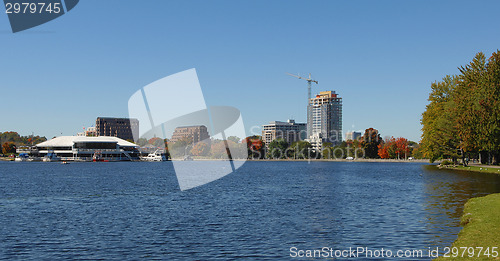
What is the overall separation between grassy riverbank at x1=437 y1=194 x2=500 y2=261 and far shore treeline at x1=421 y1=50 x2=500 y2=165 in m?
67.0

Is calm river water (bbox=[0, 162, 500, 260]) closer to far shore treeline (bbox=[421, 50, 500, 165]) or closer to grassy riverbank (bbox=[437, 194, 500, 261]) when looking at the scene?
grassy riverbank (bbox=[437, 194, 500, 261])

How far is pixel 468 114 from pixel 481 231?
8536cm

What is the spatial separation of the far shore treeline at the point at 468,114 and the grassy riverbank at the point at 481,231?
67.0m

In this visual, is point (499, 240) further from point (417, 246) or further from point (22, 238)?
point (22, 238)

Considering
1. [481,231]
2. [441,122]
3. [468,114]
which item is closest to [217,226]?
[481,231]

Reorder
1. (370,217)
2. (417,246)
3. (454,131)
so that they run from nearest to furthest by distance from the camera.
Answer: (417,246), (370,217), (454,131)

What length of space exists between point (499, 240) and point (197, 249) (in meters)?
18.7

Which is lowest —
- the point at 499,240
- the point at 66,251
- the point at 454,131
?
the point at 66,251

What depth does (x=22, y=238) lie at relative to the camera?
33.9 metres

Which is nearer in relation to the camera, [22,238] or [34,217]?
[22,238]

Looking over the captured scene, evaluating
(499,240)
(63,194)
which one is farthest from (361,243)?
(63,194)

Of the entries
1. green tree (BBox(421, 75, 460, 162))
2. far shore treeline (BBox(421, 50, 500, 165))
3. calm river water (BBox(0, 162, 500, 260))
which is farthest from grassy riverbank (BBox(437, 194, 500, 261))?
green tree (BBox(421, 75, 460, 162))

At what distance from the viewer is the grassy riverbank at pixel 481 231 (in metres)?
23.8

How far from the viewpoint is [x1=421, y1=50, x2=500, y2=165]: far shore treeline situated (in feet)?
337
